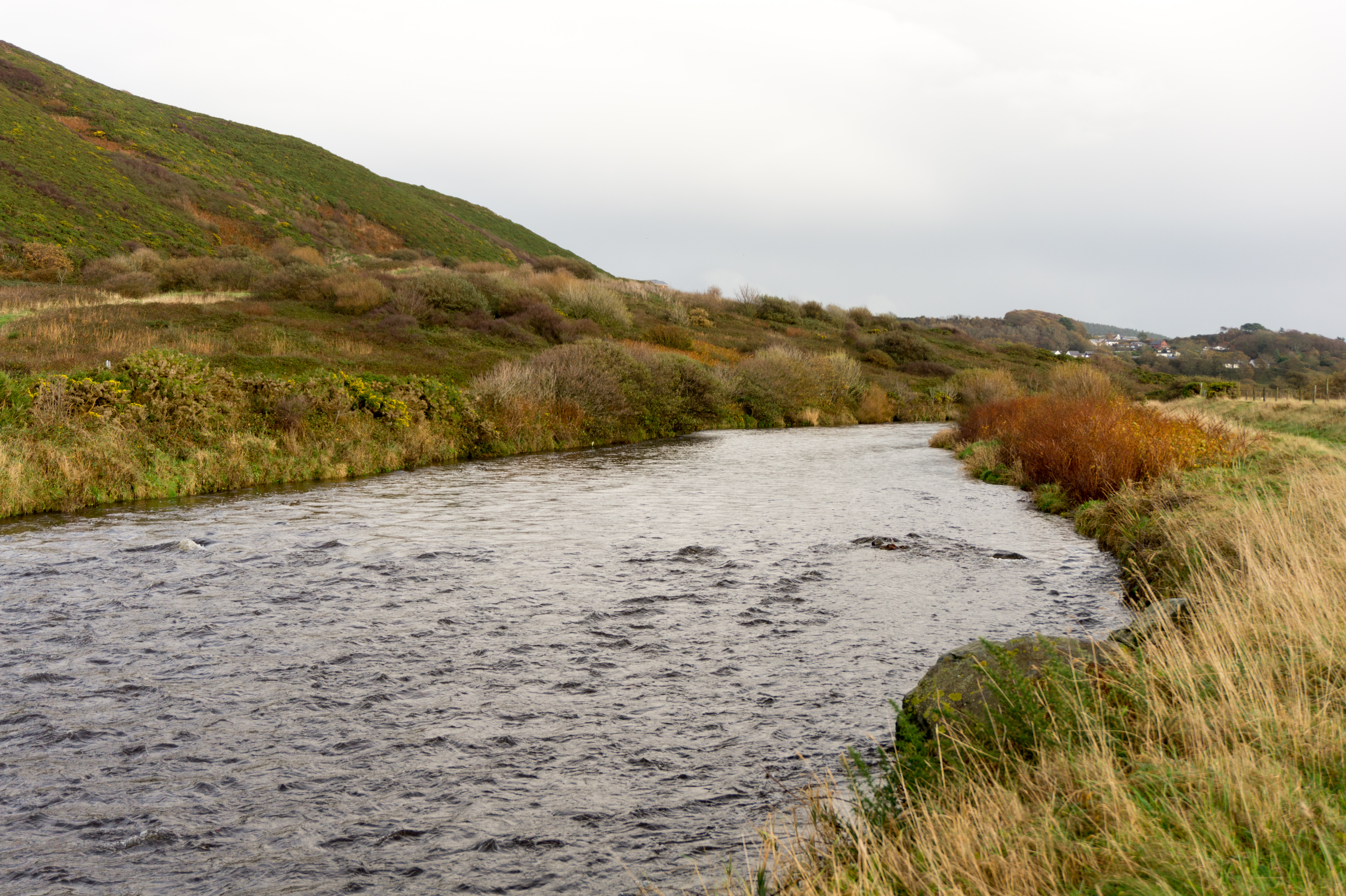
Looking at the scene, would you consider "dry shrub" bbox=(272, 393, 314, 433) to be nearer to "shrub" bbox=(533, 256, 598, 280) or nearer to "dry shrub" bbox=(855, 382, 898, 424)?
"dry shrub" bbox=(855, 382, 898, 424)

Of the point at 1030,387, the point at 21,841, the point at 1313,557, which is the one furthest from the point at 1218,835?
the point at 1030,387

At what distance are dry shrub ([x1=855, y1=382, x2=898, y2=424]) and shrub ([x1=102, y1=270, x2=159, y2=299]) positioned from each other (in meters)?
40.3

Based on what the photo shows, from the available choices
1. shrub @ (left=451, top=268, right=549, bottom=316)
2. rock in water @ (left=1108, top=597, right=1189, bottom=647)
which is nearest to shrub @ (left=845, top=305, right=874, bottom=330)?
shrub @ (left=451, top=268, right=549, bottom=316)

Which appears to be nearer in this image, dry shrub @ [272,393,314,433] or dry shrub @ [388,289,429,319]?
dry shrub @ [272,393,314,433]

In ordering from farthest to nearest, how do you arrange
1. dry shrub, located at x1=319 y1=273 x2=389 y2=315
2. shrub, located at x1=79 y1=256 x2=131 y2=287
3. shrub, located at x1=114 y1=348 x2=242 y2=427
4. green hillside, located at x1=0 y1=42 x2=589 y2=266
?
1. green hillside, located at x1=0 y1=42 x2=589 y2=266
2. shrub, located at x1=79 y1=256 x2=131 y2=287
3. dry shrub, located at x1=319 y1=273 x2=389 y2=315
4. shrub, located at x1=114 y1=348 x2=242 y2=427

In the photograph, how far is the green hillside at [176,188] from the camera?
189 ft

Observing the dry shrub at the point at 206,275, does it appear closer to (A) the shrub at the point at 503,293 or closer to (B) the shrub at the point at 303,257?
(B) the shrub at the point at 303,257

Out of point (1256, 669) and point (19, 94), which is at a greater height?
point (19, 94)

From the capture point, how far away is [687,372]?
41.9 m

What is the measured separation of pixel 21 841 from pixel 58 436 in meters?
15.1

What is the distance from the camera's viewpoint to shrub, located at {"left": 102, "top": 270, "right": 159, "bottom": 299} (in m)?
41.5

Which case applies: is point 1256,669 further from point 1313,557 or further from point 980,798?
point 1313,557

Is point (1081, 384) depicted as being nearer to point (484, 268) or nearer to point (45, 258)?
point (484, 268)

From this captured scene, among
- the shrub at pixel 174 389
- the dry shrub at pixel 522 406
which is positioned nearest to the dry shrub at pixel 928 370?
the dry shrub at pixel 522 406
